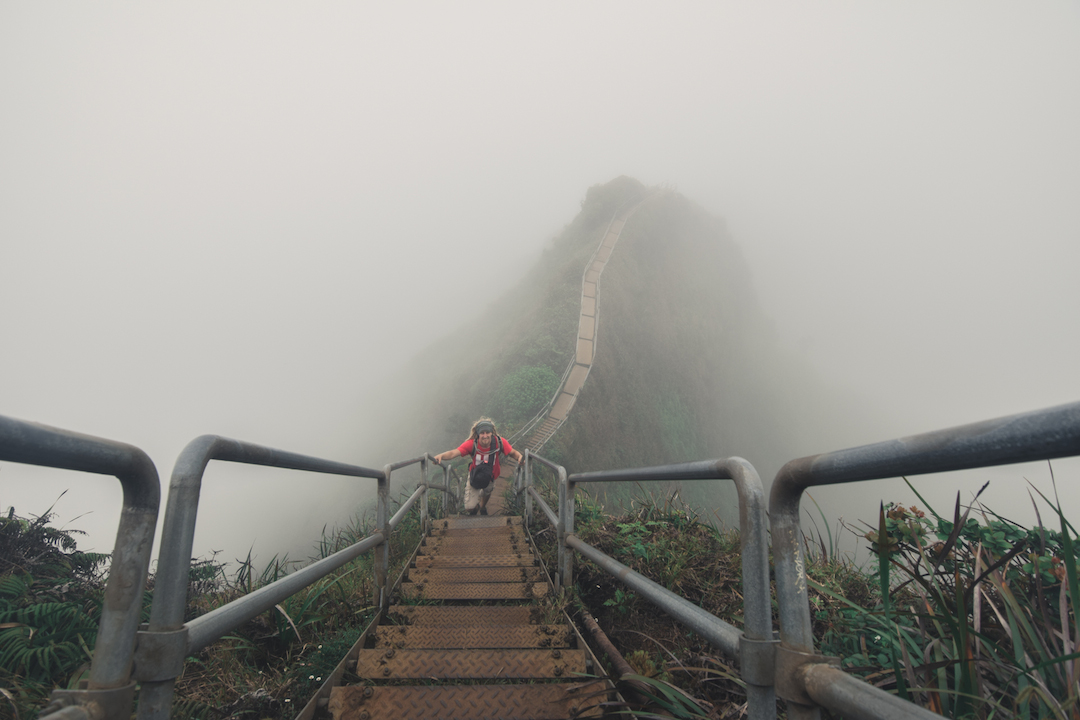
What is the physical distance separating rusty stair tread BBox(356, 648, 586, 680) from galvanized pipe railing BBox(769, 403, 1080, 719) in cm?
157

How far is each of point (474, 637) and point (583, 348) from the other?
20505 millimetres

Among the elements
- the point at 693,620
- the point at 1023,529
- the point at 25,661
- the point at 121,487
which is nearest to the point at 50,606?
the point at 25,661

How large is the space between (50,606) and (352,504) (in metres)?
18.6

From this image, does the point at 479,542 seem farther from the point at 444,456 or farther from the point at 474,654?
the point at 474,654

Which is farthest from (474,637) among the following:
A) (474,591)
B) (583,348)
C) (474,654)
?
(583,348)

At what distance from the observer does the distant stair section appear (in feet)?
60.3

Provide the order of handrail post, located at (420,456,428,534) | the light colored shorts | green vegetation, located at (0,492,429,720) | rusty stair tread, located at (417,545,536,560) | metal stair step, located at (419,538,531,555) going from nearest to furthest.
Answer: green vegetation, located at (0,492,429,720)
rusty stair tread, located at (417,545,536,560)
metal stair step, located at (419,538,531,555)
handrail post, located at (420,456,428,534)
the light colored shorts

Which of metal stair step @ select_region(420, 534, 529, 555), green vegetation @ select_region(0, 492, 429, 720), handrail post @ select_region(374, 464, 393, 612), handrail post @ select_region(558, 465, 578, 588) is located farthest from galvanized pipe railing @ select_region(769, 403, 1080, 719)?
metal stair step @ select_region(420, 534, 529, 555)

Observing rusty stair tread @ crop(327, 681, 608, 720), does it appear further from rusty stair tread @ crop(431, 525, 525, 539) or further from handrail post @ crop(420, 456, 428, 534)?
rusty stair tread @ crop(431, 525, 525, 539)

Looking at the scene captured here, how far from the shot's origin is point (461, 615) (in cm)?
320

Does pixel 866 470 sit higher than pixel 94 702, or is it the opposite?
pixel 866 470

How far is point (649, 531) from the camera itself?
436 cm

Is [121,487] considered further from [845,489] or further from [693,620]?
[845,489]

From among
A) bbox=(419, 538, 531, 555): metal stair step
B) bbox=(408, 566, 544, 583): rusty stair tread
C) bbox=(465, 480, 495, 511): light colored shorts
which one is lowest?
bbox=(419, 538, 531, 555): metal stair step
